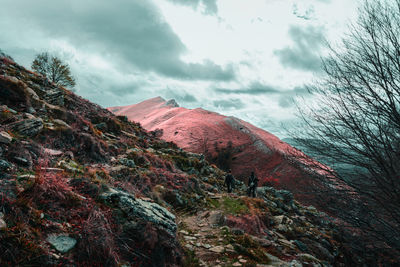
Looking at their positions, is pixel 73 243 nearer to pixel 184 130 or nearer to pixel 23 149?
pixel 23 149

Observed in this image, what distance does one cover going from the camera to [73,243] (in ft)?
9.46

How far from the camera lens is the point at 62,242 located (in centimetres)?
281

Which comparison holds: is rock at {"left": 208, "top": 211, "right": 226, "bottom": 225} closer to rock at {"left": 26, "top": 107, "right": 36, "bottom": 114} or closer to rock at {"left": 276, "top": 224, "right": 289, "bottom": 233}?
rock at {"left": 276, "top": 224, "right": 289, "bottom": 233}

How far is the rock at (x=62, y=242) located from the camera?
2716 millimetres

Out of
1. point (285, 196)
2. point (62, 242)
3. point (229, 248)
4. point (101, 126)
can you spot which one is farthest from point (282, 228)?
point (101, 126)

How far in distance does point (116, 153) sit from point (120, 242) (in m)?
7.73

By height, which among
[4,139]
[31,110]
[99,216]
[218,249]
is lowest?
[218,249]

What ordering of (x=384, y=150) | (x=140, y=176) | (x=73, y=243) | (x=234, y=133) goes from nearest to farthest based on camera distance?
(x=73, y=243), (x=384, y=150), (x=140, y=176), (x=234, y=133)

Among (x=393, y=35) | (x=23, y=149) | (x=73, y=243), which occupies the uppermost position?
(x=393, y=35)

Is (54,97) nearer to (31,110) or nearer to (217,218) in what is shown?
(31,110)

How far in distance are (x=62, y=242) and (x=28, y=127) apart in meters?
5.59

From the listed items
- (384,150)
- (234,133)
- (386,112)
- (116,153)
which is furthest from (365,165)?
(234,133)

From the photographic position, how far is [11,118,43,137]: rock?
6.14 m

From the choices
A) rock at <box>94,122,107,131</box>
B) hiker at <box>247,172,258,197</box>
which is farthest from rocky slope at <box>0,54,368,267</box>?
hiker at <box>247,172,258,197</box>
